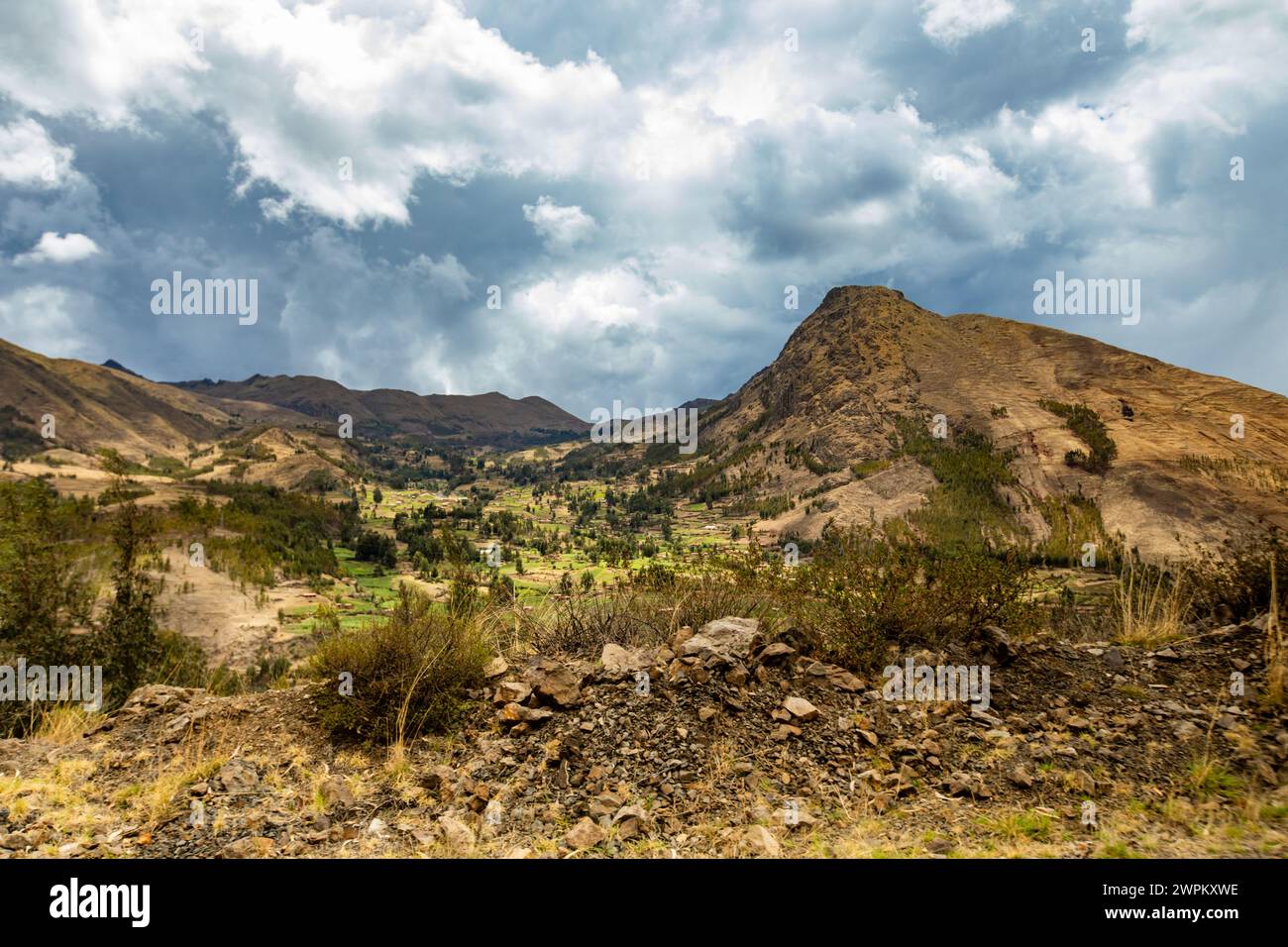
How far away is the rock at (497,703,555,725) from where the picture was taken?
687cm

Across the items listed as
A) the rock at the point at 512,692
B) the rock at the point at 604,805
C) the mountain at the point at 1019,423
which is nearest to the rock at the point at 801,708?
the rock at the point at 604,805

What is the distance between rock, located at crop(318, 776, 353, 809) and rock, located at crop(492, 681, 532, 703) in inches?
79.4

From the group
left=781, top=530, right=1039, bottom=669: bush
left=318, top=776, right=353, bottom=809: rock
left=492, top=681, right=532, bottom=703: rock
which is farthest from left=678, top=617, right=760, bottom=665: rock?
left=318, top=776, right=353, bottom=809: rock

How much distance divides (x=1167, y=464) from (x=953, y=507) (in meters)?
28.0

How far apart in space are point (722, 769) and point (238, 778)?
18.7 ft

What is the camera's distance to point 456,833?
5.13 metres

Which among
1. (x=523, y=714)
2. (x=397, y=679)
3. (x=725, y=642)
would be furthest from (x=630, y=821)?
(x=397, y=679)

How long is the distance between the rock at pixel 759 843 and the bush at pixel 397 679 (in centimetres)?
432

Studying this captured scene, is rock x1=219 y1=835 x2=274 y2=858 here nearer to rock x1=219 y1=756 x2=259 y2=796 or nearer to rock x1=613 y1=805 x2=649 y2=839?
rock x1=219 y1=756 x2=259 y2=796

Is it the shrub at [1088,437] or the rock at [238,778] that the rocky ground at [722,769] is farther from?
the shrub at [1088,437]

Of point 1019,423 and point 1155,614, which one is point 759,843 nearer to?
point 1155,614

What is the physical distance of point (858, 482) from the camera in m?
93.1
